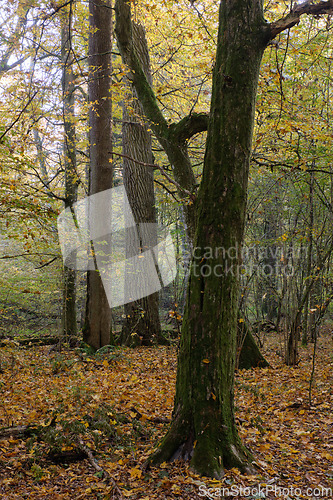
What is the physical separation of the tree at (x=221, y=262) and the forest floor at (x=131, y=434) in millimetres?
231

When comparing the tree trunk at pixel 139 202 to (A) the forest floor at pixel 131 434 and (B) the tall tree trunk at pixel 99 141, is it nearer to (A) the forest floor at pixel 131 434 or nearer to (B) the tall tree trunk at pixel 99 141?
(B) the tall tree trunk at pixel 99 141

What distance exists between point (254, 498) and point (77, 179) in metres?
8.72

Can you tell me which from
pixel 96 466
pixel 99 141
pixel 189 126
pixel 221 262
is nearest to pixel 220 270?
pixel 221 262

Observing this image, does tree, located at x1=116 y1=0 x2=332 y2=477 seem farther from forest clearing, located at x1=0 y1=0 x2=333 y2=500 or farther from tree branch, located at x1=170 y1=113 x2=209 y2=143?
tree branch, located at x1=170 y1=113 x2=209 y2=143

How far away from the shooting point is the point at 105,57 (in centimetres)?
767

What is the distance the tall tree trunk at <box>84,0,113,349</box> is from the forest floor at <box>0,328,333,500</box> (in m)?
1.29

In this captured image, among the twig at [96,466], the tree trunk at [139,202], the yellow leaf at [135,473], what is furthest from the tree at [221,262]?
the tree trunk at [139,202]

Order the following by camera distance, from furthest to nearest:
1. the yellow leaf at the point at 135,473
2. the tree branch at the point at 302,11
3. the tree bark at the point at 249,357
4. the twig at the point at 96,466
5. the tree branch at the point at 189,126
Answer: the tree bark at the point at 249,357, the tree branch at the point at 189,126, the tree branch at the point at 302,11, the yellow leaf at the point at 135,473, the twig at the point at 96,466

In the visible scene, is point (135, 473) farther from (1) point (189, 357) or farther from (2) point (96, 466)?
(1) point (189, 357)

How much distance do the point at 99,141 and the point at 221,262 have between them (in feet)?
18.8

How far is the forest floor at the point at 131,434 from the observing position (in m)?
2.78

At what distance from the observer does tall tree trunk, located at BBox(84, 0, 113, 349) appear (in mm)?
7613

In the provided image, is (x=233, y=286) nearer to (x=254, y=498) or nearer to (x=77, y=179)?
(x=254, y=498)

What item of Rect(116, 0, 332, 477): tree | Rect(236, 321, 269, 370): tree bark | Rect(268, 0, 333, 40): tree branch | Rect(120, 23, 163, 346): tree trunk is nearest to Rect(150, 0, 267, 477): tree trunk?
Rect(116, 0, 332, 477): tree
